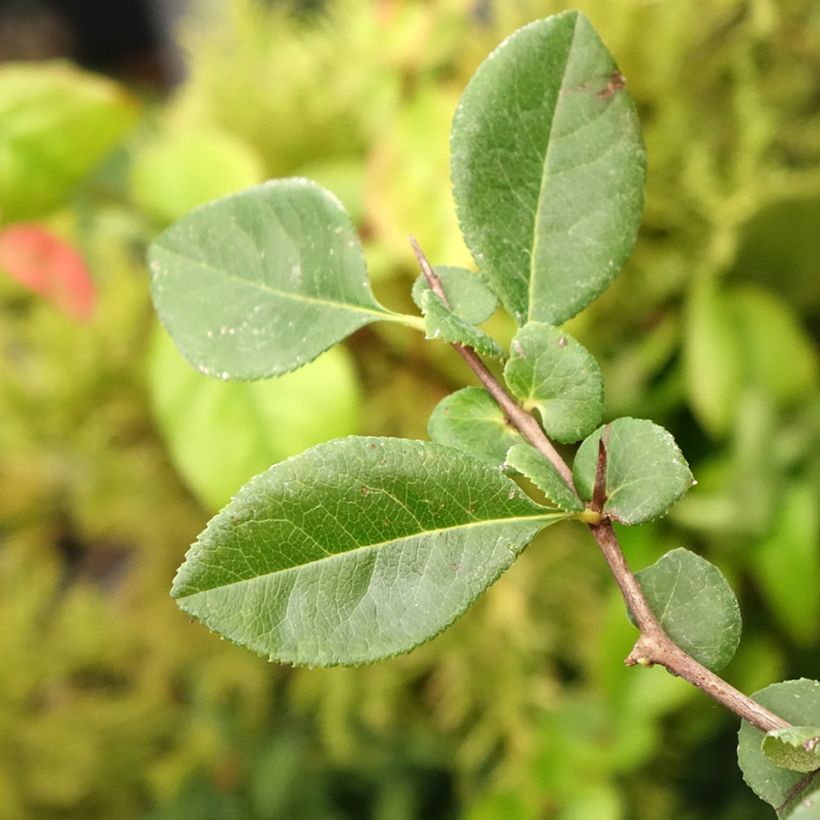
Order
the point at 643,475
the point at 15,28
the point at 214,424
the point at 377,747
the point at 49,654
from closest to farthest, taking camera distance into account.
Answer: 1. the point at 643,475
2. the point at 214,424
3. the point at 377,747
4. the point at 49,654
5. the point at 15,28

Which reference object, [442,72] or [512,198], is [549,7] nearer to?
[442,72]

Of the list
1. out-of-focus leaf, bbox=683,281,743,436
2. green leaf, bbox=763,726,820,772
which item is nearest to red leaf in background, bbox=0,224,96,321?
out-of-focus leaf, bbox=683,281,743,436

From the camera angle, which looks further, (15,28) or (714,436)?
(15,28)

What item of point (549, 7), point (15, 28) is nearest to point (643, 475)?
point (549, 7)

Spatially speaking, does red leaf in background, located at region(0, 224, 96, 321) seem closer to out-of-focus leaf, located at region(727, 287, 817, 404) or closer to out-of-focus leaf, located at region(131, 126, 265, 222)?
out-of-focus leaf, located at region(131, 126, 265, 222)

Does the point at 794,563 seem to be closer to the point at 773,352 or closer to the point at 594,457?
the point at 773,352

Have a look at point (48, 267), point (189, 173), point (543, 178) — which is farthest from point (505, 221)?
point (48, 267)
